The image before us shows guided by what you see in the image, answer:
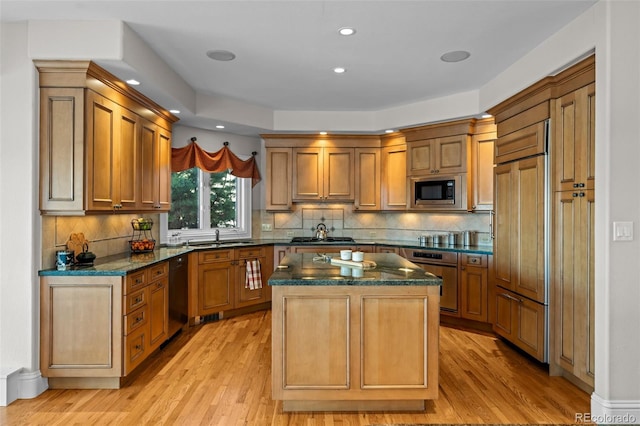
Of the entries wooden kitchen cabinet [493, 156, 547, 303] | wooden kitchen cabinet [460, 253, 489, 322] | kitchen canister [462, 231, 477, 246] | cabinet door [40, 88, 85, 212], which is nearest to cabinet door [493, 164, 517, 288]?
wooden kitchen cabinet [493, 156, 547, 303]

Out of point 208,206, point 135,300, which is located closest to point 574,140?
point 135,300

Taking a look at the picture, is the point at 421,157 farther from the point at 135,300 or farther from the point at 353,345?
the point at 135,300

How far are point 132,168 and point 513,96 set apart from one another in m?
3.58

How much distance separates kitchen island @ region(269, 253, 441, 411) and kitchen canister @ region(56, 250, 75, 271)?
170cm

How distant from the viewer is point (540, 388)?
3.11 metres

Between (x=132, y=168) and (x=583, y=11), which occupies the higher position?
(x=583, y=11)

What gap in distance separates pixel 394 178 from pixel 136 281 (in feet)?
11.8

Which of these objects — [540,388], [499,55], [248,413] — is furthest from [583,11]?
[248,413]

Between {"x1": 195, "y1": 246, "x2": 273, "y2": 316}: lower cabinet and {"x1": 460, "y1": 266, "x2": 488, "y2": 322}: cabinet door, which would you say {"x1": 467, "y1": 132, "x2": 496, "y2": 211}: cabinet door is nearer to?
{"x1": 460, "y1": 266, "x2": 488, "y2": 322}: cabinet door

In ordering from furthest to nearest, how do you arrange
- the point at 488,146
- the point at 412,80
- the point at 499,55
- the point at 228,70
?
the point at 488,146
the point at 412,80
the point at 228,70
the point at 499,55

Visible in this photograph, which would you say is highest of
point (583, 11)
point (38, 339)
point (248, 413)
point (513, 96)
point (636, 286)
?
point (583, 11)

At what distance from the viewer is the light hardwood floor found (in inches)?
104

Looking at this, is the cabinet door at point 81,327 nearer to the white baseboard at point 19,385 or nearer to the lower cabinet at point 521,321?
the white baseboard at point 19,385

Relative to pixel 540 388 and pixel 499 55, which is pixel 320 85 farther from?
pixel 540 388
